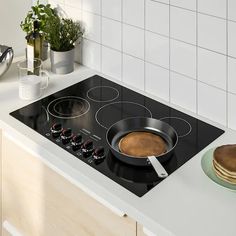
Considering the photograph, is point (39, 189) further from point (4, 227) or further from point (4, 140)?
point (4, 227)

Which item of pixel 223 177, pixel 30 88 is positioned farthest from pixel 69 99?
pixel 223 177

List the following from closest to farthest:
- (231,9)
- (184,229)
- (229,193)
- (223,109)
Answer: (184,229) < (229,193) < (231,9) < (223,109)

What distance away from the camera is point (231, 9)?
1770mm

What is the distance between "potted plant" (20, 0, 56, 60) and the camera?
7.58 ft

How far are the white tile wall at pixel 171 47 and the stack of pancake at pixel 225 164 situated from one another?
0.27 metres

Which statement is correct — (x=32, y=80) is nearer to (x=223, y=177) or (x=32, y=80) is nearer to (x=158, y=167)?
(x=158, y=167)

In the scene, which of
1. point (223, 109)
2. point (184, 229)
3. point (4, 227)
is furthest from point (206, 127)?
point (4, 227)

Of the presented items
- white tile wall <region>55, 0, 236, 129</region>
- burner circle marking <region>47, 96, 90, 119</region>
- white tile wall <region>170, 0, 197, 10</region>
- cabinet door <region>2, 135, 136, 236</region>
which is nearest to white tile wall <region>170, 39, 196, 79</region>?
white tile wall <region>55, 0, 236, 129</region>

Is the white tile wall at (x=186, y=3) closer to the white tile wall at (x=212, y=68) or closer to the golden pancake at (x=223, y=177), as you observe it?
the white tile wall at (x=212, y=68)

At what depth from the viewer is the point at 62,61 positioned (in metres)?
2.29

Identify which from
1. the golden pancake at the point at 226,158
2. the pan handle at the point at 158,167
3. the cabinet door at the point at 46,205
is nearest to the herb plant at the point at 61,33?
the cabinet door at the point at 46,205

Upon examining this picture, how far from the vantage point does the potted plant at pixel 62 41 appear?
2.26m

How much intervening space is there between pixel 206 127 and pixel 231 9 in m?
0.41

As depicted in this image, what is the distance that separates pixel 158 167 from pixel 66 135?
13.8 inches
